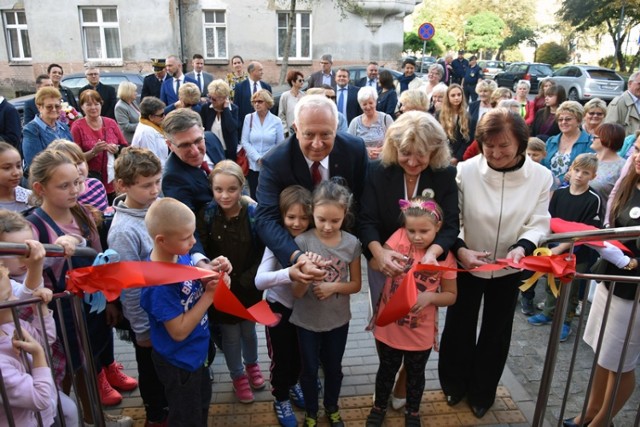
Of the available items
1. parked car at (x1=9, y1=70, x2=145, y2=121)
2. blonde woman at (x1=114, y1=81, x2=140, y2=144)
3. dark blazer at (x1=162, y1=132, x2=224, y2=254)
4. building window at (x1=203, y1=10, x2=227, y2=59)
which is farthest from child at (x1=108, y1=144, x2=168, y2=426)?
building window at (x1=203, y1=10, x2=227, y2=59)

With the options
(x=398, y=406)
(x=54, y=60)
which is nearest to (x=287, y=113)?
(x=398, y=406)

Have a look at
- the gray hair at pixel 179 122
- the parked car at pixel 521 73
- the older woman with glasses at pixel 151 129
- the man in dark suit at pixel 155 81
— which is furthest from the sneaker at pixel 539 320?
the parked car at pixel 521 73

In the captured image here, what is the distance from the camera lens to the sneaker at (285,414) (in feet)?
10.5

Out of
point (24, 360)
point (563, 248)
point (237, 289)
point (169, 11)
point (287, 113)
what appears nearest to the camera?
point (24, 360)

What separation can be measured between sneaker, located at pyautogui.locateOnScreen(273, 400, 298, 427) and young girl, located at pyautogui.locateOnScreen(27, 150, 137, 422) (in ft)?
4.13

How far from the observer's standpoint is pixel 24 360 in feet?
7.00

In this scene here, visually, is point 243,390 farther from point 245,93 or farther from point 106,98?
point 106,98

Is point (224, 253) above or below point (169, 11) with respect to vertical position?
below

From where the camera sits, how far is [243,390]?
3492 millimetres

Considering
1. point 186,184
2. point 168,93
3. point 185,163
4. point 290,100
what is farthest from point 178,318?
point 168,93

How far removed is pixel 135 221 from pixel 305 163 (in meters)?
1.10

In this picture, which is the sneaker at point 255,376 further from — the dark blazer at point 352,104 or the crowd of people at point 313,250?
the dark blazer at point 352,104

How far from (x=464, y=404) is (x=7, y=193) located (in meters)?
3.60

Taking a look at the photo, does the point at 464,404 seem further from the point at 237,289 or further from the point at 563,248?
the point at 237,289
